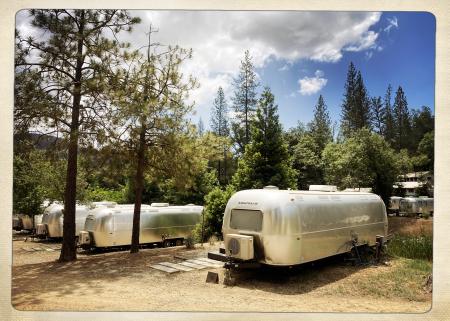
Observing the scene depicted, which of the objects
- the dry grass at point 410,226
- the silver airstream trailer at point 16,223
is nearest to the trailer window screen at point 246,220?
the dry grass at point 410,226

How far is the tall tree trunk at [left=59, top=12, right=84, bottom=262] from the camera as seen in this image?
711 cm

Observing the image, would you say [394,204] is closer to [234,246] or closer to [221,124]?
[234,246]

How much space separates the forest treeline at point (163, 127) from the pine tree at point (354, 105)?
0.06 feet

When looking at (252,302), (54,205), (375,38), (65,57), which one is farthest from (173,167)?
(54,205)

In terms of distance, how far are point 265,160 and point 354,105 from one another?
2.24 m

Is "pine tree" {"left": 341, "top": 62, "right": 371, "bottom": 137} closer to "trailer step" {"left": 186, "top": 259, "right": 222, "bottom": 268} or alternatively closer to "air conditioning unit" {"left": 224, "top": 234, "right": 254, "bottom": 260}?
"air conditioning unit" {"left": 224, "top": 234, "right": 254, "bottom": 260}

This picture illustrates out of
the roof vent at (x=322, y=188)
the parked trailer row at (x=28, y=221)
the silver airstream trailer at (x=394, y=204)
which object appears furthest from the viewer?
the parked trailer row at (x=28, y=221)

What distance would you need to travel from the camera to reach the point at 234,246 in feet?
20.9

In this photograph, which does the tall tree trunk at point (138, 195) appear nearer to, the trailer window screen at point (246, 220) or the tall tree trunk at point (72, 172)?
the tall tree trunk at point (72, 172)

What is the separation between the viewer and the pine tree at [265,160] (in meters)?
7.53

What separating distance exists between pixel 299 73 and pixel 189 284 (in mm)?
3640

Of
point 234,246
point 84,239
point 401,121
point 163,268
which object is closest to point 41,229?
point 84,239

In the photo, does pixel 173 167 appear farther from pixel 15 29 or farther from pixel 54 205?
pixel 54 205

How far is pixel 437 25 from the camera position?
5492 millimetres
